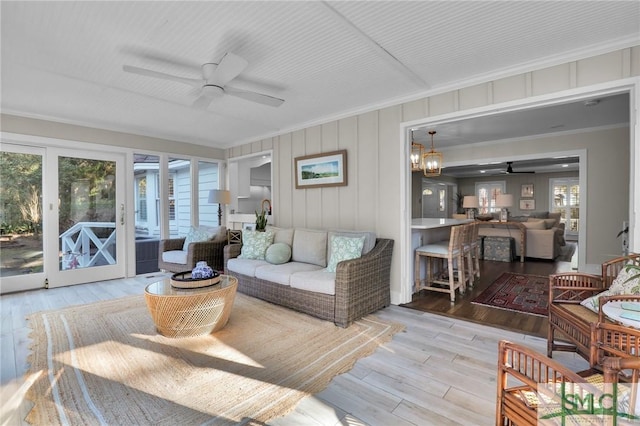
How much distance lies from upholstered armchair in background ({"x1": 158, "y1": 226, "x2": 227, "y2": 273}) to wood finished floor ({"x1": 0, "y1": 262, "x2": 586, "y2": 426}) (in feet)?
5.58

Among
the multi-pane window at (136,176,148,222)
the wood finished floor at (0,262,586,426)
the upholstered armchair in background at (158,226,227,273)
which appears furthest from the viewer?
the multi-pane window at (136,176,148,222)

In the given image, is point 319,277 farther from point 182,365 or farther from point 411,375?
point 182,365

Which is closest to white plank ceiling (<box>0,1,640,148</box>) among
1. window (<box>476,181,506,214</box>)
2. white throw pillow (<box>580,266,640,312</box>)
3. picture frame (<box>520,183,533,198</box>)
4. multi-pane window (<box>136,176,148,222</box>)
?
white throw pillow (<box>580,266,640,312</box>)

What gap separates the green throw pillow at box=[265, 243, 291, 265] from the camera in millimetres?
3908

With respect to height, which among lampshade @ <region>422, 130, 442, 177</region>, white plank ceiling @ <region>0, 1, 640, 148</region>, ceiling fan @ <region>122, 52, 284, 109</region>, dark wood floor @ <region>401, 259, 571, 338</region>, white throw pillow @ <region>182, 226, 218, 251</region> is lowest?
dark wood floor @ <region>401, 259, 571, 338</region>

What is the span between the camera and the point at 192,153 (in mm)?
5844

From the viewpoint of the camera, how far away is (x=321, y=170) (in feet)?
14.5

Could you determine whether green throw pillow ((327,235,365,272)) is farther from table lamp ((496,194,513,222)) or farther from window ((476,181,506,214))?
window ((476,181,506,214))

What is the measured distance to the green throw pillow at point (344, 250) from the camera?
334cm

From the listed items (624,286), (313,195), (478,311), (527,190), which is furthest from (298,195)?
(527,190)

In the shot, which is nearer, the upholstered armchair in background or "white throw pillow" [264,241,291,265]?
"white throw pillow" [264,241,291,265]

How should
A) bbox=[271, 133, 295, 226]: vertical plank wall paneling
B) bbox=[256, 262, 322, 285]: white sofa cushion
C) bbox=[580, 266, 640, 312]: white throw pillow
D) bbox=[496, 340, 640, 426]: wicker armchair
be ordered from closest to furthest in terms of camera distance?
bbox=[496, 340, 640, 426]: wicker armchair
bbox=[580, 266, 640, 312]: white throw pillow
bbox=[256, 262, 322, 285]: white sofa cushion
bbox=[271, 133, 295, 226]: vertical plank wall paneling

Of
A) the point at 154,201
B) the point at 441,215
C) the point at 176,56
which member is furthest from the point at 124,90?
the point at 441,215

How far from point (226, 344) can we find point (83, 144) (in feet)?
13.3
